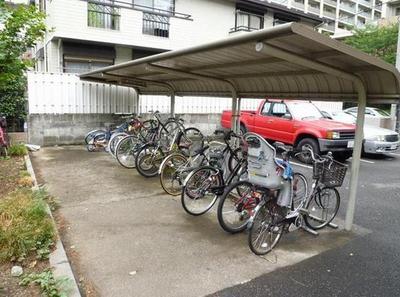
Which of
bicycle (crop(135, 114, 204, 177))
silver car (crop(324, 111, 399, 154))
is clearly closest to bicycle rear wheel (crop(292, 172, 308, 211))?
bicycle (crop(135, 114, 204, 177))

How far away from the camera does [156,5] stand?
565 inches

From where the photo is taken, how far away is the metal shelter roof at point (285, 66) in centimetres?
292

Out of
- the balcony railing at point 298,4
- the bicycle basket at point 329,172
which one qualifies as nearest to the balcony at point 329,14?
the balcony railing at point 298,4

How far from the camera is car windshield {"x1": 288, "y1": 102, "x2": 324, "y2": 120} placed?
8898mm

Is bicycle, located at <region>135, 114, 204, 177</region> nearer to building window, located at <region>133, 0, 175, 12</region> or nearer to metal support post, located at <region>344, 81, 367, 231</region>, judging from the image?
metal support post, located at <region>344, 81, 367, 231</region>

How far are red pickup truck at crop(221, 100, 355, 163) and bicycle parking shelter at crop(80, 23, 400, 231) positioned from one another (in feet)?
9.64

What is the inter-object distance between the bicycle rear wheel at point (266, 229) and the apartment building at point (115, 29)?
33.1 ft

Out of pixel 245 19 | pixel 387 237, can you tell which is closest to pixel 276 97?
pixel 387 237

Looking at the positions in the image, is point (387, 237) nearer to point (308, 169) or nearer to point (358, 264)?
point (358, 264)

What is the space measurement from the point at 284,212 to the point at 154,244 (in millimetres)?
1504

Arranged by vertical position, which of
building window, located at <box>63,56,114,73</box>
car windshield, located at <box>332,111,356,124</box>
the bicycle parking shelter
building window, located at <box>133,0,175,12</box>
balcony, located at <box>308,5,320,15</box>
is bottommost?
car windshield, located at <box>332,111,356,124</box>

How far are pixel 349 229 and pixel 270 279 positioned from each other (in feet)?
5.80

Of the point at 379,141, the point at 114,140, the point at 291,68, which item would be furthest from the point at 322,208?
the point at 379,141

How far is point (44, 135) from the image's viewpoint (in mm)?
9031
